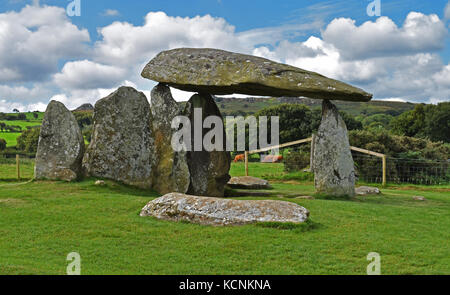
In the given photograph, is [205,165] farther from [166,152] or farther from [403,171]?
[403,171]

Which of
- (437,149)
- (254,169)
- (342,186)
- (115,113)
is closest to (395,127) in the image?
(437,149)

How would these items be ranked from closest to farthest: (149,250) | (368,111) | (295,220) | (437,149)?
(149,250)
(295,220)
(437,149)
(368,111)

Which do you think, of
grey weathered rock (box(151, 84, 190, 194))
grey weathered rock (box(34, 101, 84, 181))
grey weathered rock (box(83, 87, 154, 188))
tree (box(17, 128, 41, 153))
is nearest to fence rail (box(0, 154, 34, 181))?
grey weathered rock (box(34, 101, 84, 181))

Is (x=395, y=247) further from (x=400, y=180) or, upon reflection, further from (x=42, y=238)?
(x=400, y=180)

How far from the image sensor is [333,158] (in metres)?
16.4

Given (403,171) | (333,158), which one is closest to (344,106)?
(403,171)

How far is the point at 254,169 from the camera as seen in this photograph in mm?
30828

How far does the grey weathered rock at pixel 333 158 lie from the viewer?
54.1 ft

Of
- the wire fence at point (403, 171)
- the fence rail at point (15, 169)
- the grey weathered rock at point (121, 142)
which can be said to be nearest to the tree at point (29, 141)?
the fence rail at point (15, 169)

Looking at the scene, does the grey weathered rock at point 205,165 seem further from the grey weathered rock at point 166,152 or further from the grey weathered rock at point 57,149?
the grey weathered rock at point 57,149

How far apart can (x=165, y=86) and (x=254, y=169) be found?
15.0 m

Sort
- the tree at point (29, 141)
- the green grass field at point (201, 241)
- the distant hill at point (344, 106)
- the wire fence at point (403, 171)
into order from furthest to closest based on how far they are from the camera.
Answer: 1. the distant hill at point (344, 106)
2. the tree at point (29, 141)
3. the wire fence at point (403, 171)
4. the green grass field at point (201, 241)

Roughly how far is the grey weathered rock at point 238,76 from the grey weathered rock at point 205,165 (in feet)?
2.55

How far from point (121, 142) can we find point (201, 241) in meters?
7.87
